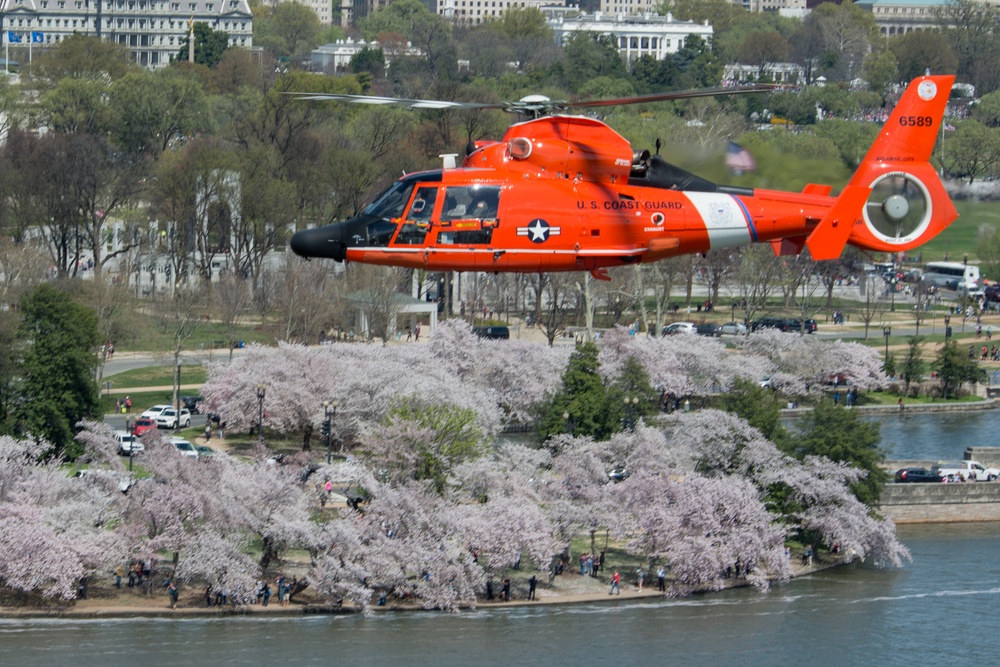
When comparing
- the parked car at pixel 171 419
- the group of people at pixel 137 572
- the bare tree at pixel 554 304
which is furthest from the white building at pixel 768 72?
the group of people at pixel 137 572

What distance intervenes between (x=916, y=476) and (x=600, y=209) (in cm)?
2857

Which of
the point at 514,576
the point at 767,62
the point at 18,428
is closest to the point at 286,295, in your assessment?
the point at 18,428

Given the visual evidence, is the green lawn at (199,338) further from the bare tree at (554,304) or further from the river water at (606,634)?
the river water at (606,634)

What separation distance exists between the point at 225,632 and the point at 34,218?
166ft

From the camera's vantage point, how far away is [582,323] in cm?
8819

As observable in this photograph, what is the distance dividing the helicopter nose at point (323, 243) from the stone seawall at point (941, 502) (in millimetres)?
27370

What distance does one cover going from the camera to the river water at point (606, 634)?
1811 inches

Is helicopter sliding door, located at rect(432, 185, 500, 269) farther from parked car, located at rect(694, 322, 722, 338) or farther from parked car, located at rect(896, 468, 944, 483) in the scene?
parked car, located at rect(694, 322, 722, 338)

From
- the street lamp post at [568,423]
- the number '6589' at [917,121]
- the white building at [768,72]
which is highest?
the white building at [768,72]

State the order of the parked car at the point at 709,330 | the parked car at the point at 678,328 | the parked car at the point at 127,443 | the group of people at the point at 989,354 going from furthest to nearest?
the parked car at the point at 709,330 < the group of people at the point at 989,354 < the parked car at the point at 678,328 < the parked car at the point at 127,443

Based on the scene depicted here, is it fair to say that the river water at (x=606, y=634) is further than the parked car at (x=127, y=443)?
No

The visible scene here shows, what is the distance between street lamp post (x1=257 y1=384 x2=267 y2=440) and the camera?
59750 mm

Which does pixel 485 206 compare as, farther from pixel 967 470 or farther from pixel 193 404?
pixel 193 404

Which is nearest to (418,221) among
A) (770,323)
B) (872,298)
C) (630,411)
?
(630,411)
